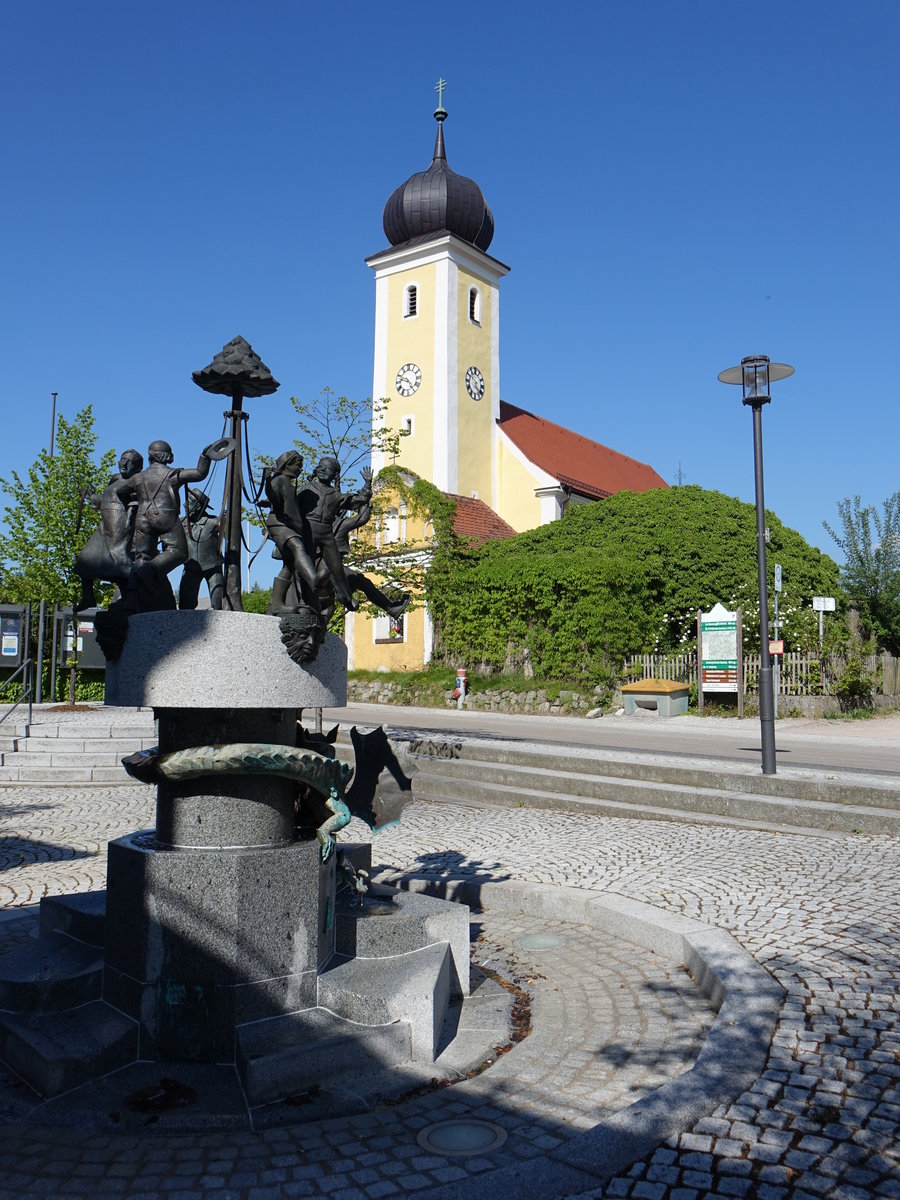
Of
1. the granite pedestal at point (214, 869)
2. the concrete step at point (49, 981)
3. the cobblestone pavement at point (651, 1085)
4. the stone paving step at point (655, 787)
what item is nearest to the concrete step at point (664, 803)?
the stone paving step at point (655, 787)

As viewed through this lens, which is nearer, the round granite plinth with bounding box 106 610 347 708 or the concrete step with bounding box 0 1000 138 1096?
the concrete step with bounding box 0 1000 138 1096

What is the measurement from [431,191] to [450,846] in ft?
120

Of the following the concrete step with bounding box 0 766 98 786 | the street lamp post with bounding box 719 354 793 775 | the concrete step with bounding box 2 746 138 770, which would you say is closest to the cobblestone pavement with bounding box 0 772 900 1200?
the street lamp post with bounding box 719 354 793 775

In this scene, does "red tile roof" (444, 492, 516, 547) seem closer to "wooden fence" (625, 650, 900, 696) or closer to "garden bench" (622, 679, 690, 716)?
"wooden fence" (625, 650, 900, 696)

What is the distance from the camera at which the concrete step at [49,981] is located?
3.90 m

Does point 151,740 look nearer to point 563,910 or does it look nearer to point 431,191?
point 563,910

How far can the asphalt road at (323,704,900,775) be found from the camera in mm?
13406

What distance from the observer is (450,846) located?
8.22 m

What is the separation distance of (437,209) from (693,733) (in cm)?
2874

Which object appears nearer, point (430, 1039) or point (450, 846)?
point (430, 1039)

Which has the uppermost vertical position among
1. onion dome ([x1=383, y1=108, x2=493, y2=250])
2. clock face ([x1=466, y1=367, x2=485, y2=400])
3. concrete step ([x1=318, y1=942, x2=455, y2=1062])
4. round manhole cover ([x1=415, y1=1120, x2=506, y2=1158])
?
onion dome ([x1=383, y1=108, x2=493, y2=250])

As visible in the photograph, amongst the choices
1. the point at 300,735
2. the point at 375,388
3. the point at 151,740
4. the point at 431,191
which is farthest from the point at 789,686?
the point at 431,191

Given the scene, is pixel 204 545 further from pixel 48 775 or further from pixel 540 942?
pixel 48 775

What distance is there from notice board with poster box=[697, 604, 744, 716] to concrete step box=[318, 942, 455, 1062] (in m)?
18.0
